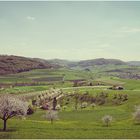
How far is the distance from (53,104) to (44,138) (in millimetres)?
130884

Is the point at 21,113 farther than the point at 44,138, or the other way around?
the point at 21,113

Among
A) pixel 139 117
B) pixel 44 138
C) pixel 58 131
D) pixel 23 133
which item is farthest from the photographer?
pixel 139 117

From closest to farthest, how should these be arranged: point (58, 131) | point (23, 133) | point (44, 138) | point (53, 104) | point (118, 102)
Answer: point (44, 138) < point (23, 133) < point (58, 131) < point (118, 102) < point (53, 104)

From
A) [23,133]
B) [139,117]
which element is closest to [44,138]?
[23,133]

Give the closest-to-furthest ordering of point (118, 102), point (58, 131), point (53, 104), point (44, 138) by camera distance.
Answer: point (44, 138), point (58, 131), point (118, 102), point (53, 104)

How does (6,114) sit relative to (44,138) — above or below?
above

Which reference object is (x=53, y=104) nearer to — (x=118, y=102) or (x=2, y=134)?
(x=118, y=102)

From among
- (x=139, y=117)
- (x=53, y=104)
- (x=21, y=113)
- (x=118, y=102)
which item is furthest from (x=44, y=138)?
(x=53, y=104)

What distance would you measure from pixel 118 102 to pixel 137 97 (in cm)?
1308

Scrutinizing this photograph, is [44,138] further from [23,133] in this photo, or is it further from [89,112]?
[89,112]

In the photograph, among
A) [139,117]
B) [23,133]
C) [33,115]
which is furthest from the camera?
[33,115]

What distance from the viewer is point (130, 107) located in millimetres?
144000

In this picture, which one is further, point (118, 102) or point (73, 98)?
point (73, 98)

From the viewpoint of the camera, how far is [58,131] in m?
64.0
